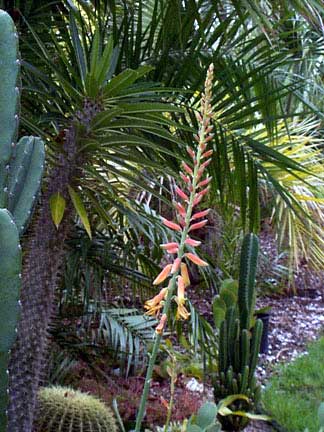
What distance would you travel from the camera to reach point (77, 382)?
9.44 ft

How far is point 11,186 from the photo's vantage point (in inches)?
42.1

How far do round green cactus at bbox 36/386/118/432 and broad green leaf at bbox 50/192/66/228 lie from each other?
0.73m

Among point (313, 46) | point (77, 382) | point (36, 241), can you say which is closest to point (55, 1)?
point (36, 241)

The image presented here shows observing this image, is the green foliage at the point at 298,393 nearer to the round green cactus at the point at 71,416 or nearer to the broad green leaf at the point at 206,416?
the round green cactus at the point at 71,416

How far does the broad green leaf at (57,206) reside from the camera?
1499 mm

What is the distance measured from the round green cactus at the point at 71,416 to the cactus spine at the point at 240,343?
78 cm

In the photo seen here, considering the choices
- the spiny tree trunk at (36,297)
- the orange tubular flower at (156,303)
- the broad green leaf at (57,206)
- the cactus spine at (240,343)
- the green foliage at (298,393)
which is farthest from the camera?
the green foliage at (298,393)

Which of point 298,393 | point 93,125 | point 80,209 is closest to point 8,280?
point 80,209

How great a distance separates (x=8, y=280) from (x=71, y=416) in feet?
4.36

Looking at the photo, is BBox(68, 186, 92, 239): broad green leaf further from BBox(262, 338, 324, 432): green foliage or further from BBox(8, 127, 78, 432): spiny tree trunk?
BBox(262, 338, 324, 432): green foliage

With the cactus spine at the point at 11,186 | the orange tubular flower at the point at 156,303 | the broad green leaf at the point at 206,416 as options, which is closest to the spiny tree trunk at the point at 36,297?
the cactus spine at the point at 11,186

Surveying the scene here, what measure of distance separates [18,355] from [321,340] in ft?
10.1

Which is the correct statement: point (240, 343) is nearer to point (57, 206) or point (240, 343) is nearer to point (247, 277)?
point (247, 277)

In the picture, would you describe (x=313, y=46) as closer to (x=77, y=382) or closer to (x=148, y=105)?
Answer: (x=148, y=105)
